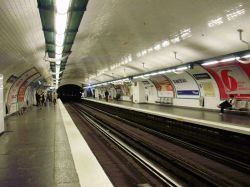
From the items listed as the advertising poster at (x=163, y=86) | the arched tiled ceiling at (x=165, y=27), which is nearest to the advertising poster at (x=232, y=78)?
the arched tiled ceiling at (x=165, y=27)

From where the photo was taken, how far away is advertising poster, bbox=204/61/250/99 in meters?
13.5

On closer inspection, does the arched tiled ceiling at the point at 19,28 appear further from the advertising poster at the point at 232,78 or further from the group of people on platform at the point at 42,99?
the group of people on platform at the point at 42,99

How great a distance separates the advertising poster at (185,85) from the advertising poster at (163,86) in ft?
2.88

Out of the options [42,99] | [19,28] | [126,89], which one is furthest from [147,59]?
[42,99]

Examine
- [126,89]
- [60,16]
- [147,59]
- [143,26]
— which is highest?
[143,26]

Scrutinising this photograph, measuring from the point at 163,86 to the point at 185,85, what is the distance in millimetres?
4069

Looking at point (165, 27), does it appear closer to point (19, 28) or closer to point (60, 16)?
point (60, 16)

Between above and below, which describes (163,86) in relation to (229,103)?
above

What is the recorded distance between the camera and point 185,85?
1967 cm

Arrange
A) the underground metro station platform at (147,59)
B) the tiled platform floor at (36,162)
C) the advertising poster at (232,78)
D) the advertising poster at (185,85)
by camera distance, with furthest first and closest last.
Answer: the advertising poster at (185,85), the advertising poster at (232,78), the underground metro station platform at (147,59), the tiled platform floor at (36,162)

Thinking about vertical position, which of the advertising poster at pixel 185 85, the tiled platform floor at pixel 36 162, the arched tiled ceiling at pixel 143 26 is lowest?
the tiled platform floor at pixel 36 162

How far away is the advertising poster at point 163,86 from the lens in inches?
874

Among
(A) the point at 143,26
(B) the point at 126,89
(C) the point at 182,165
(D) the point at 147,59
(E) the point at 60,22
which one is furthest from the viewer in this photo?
(B) the point at 126,89

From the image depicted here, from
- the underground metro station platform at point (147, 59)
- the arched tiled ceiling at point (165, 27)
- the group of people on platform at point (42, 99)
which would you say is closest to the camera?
the underground metro station platform at point (147, 59)
